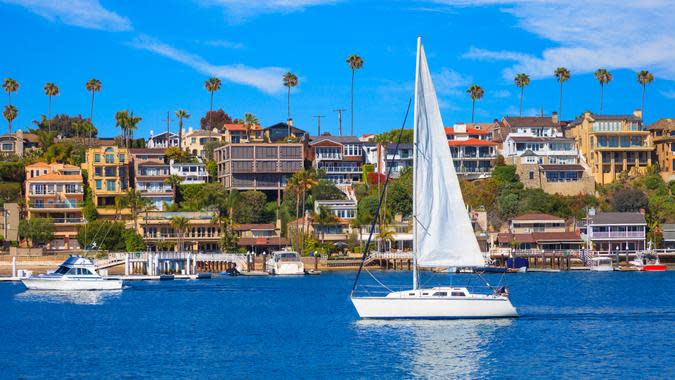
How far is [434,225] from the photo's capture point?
5628 centimetres

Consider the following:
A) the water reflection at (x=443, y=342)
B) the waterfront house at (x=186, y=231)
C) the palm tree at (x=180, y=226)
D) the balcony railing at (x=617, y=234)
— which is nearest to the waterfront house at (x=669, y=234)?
the balcony railing at (x=617, y=234)

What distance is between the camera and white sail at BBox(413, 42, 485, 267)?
183ft

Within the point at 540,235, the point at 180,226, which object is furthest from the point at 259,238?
the point at 540,235

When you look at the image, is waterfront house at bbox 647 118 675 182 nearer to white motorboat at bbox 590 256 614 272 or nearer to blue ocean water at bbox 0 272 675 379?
white motorboat at bbox 590 256 614 272

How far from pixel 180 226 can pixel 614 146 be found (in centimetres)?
6293

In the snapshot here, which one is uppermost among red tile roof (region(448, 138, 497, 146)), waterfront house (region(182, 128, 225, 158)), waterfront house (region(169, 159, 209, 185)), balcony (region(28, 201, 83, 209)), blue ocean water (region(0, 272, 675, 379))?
waterfront house (region(182, 128, 225, 158))

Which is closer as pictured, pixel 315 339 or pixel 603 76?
pixel 315 339

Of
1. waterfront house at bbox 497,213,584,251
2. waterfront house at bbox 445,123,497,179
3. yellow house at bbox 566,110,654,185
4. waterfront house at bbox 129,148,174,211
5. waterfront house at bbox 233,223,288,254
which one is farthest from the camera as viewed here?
waterfront house at bbox 445,123,497,179

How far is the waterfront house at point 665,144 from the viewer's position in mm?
145750

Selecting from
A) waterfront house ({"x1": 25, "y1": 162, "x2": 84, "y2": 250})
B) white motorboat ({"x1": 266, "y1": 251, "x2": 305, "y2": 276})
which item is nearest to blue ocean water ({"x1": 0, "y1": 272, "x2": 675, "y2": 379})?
white motorboat ({"x1": 266, "y1": 251, "x2": 305, "y2": 276})

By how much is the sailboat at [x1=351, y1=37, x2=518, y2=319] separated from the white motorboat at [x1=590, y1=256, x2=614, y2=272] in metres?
64.0

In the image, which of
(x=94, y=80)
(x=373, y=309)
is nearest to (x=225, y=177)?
(x=94, y=80)

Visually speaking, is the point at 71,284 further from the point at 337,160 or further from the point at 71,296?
the point at 337,160

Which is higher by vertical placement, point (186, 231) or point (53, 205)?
→ point (53, 205)
